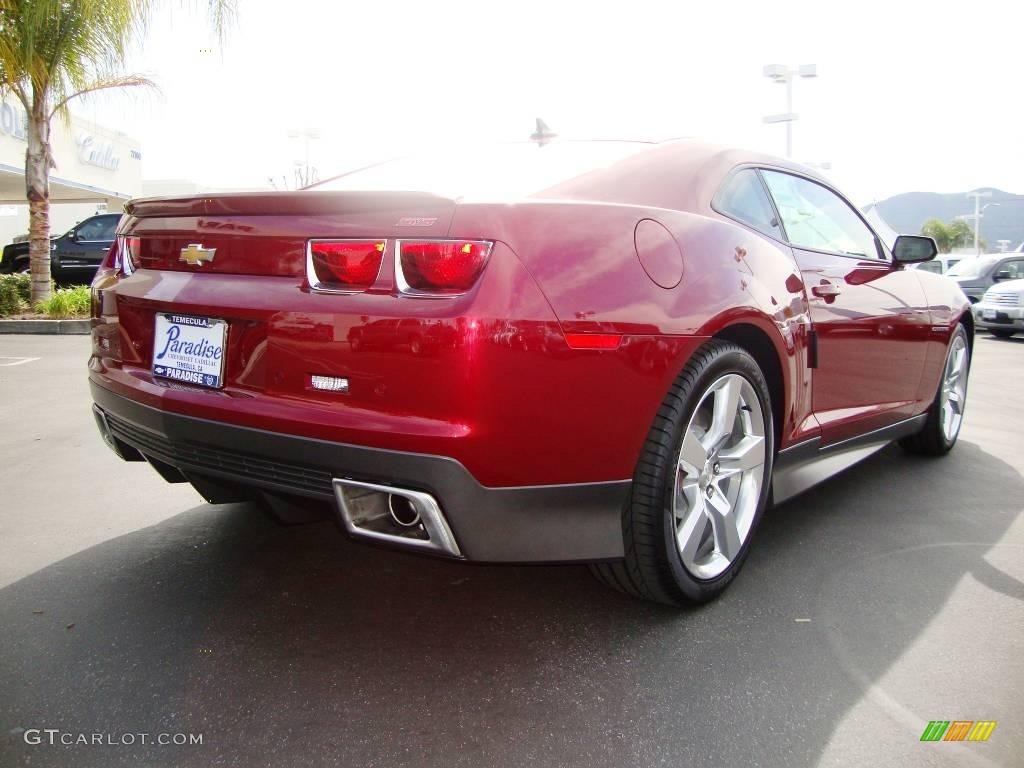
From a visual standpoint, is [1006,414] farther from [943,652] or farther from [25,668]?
[25,668]

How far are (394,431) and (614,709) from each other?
2.72 ft

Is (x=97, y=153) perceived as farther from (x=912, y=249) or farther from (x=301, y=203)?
(x=301, y=203)

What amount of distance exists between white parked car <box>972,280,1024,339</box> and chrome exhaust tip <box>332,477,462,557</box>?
12.9 m

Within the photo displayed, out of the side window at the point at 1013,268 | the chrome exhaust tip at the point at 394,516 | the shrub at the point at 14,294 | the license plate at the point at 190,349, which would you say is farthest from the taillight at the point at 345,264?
the side window at the point at 1013,268

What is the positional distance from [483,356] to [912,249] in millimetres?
2716

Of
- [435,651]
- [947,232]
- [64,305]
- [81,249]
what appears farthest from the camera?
[947,232]

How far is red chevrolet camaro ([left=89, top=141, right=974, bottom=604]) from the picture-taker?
6.60ft

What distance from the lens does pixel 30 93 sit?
487 inches

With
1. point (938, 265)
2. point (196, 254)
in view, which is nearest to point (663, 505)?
point (196, 254)

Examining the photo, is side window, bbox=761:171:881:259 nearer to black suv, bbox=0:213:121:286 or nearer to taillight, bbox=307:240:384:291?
taillight, bbox=307:240:384:291

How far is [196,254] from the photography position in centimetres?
236

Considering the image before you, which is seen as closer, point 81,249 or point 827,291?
point 827,291

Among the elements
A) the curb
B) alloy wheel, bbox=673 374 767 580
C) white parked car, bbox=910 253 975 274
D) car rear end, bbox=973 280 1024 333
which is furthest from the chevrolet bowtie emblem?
car rear end, bbox=973 280 1024 333

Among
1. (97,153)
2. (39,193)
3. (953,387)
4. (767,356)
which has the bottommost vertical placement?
(953,387)
